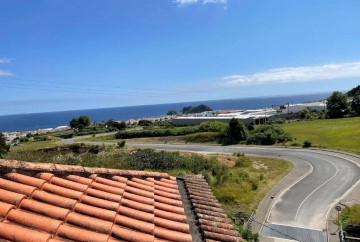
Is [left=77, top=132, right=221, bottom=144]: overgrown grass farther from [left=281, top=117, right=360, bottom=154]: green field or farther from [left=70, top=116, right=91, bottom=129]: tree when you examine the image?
[left=70, top=116, right=91, bottom=129]: tree

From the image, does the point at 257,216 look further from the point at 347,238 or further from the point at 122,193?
the point at 122,193

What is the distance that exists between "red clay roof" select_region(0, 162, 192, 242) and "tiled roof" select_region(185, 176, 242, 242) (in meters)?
0.51

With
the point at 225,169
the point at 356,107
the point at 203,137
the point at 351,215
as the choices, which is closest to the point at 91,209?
the point at 351,215

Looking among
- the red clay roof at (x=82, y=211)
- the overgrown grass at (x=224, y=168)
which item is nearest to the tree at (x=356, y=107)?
the overgrown grass at (x=224, y=168)

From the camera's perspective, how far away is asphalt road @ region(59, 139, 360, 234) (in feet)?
80.1

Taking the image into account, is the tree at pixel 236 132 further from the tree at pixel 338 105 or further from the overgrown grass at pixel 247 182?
the tree at pixel 338 105

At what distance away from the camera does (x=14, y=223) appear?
12.3 ft

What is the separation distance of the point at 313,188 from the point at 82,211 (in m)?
30.4

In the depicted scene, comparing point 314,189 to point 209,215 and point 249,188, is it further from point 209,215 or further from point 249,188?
point 209,215

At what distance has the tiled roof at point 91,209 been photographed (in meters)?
3.86

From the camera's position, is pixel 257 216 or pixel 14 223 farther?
pixel 257 216

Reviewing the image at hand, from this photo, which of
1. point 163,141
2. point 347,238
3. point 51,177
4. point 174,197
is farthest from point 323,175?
point 163,141

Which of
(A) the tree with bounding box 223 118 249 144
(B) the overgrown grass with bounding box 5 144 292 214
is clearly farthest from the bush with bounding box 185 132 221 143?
→ (B) the overgrown grass with bounding box 5 144 292 214

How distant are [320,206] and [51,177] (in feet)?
84.6
